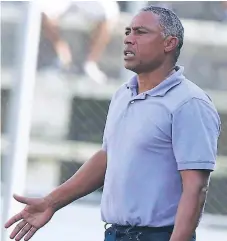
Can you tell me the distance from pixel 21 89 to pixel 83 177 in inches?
67.5

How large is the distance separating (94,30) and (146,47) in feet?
6.39

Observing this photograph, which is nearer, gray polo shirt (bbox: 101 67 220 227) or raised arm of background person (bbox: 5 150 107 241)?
gray polo shirt (bbox: 101 67 220 227)

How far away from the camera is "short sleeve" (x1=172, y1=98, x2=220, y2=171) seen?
3.11 m

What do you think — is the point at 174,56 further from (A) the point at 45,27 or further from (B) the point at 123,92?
(A) the point at 45,27

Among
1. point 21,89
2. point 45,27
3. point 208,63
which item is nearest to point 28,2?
point 45,27

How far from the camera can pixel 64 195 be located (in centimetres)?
364

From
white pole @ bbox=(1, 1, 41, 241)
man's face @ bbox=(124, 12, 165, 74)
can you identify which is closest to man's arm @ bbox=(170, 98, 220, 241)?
man's face @ bbox=(124, 12, 165, 74)

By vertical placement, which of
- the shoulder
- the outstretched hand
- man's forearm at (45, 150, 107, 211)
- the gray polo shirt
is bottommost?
the outstretched hand

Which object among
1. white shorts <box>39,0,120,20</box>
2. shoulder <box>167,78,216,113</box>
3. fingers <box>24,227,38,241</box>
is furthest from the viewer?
white shorts <box>39,0,120,20</box>

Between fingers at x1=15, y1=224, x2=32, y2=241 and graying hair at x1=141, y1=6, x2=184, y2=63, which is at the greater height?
graying hair at x1=141, y1=6, x2=184, y2=63

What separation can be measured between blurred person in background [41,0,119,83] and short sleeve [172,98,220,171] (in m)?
2.12

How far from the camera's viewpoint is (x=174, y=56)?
11.1 feet

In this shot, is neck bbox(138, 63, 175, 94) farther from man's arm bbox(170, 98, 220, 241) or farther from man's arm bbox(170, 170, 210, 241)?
man's arm bbox(170, 170, 210, 241)

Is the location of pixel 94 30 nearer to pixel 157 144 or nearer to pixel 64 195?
pixel 64 195
